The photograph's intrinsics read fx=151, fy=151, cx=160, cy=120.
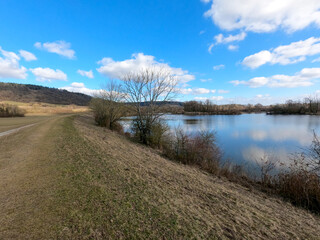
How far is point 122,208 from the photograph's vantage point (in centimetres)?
340

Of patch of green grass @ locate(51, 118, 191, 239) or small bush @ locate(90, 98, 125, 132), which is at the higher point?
small bush @ locate(90, 98, 125, 132)

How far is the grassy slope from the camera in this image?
279 cm

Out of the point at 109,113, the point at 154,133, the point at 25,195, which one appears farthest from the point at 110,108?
the point at 25,195

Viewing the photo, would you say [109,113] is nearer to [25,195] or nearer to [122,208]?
[25,195]

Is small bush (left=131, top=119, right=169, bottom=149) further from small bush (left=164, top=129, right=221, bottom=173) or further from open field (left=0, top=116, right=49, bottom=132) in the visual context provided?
open field (left=0, top=116, right=49, bottom=132)

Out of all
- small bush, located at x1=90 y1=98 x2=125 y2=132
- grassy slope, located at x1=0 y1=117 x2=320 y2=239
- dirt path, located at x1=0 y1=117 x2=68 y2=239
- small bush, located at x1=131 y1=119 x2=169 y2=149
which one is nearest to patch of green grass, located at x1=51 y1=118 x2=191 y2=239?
grassy slope, located at x1=0 y1=117 x2=320 y2=239

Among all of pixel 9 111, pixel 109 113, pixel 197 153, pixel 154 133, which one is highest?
pixel 109 113

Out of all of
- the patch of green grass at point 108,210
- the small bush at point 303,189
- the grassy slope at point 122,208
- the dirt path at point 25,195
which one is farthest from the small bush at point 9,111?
the small bush at point 303,189

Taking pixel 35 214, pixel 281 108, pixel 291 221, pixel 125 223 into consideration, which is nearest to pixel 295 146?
pixel 291 221

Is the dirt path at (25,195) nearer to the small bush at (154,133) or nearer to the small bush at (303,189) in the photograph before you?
the small bush at (154,133)

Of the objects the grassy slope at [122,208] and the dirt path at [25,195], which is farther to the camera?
the grassy slope at [122,208]

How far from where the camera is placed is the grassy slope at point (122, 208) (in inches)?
110

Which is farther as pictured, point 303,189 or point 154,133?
point 154,133

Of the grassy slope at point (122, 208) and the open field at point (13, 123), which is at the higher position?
the grassy slope at point (122, 208)
